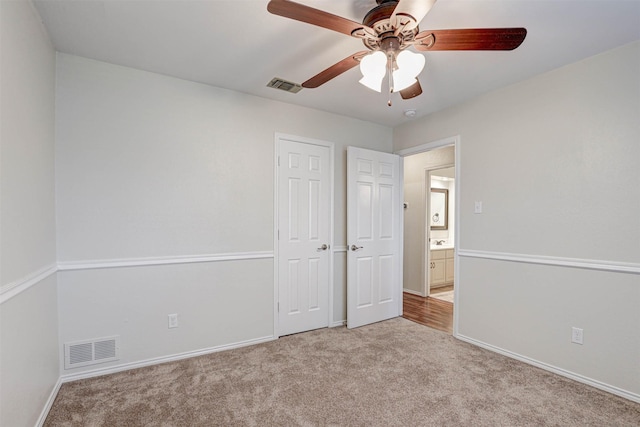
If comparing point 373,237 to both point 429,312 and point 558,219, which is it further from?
point 558,219

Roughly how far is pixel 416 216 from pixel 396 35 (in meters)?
3.86

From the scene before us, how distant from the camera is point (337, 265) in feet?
12.0

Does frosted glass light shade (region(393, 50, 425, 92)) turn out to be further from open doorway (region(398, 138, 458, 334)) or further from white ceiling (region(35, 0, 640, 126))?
open doorway (region(398, 138, 458, 334))

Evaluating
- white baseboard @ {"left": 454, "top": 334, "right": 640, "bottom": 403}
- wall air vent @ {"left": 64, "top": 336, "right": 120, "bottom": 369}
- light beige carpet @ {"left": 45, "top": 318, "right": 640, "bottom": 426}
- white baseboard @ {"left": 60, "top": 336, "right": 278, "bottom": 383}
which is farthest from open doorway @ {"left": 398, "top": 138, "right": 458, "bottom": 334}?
wall air vent @ {"left": 64, "top": 336, "right": 120, "bottom": 369}

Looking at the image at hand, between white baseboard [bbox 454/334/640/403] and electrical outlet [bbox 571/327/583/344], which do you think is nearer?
white baseboard [bbox 454/334/640/403]

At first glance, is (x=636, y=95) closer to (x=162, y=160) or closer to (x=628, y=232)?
(x=628, y=232)

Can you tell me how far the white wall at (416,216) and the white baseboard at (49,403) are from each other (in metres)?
4.53

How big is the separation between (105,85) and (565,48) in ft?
11.5

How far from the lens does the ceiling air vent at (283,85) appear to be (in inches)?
109

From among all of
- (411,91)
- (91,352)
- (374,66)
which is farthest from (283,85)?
(91,352)

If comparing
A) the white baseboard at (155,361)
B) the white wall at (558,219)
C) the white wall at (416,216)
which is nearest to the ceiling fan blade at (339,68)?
the white wall at (558,219)

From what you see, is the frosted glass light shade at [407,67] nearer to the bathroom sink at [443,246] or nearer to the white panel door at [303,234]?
the white panel door at [303,234]

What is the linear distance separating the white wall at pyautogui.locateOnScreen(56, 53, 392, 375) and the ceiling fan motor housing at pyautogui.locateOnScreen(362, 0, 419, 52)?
175 centimetres

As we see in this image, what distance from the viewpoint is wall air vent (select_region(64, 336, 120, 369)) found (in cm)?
234
